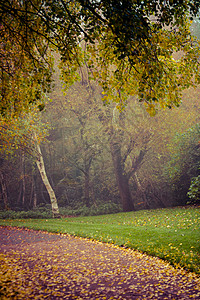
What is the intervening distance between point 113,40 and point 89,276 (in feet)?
14.9

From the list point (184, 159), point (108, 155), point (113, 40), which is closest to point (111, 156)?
point (108, 155)

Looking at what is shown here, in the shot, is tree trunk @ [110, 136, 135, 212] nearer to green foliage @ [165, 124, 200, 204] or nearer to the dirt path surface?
green foliage @ [165, 124, 200, 204]

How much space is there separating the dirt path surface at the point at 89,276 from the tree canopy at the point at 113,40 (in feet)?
10.2

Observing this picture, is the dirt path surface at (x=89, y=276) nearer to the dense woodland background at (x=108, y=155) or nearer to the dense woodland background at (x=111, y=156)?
the dense woodland background at (x=111, y=156)

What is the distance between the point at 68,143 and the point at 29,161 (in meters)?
4.14

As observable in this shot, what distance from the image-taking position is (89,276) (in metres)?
4.48

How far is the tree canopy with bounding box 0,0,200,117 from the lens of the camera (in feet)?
11.7

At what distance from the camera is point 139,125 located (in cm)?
1470

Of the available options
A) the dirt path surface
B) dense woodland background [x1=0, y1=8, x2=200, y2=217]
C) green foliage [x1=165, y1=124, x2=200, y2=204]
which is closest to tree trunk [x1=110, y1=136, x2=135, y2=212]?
dense woodland background [x1=0, y1=8, x2=200, y2=217]

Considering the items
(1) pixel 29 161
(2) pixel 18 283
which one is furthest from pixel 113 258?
(1) pixel 29 161

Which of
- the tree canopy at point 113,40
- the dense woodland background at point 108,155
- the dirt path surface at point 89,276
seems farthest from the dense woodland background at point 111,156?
the dirt path surface at point 89,276

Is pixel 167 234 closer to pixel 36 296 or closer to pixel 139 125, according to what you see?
pixel 36 296

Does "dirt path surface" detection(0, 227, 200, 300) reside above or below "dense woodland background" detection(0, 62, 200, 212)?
below

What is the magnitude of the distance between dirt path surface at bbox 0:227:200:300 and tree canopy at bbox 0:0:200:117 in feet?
10.2
